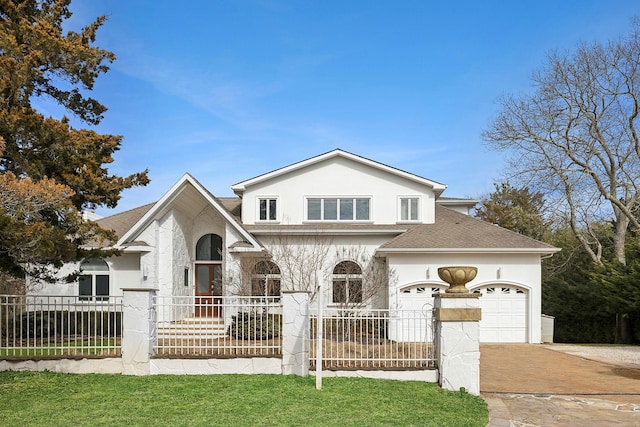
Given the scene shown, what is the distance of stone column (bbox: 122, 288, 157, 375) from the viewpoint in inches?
423

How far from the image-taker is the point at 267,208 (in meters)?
21.8

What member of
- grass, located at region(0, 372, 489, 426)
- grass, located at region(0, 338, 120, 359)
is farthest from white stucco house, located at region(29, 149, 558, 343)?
grass, located at region(0, 372, 489, 426)

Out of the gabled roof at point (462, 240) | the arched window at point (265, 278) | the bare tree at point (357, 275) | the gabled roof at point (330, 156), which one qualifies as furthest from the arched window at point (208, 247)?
the gabled roof at point (462, 240)

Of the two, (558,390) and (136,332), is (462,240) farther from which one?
(136,332)

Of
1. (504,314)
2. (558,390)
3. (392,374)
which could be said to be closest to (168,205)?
(392,374)

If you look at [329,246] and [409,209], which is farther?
[409,209]

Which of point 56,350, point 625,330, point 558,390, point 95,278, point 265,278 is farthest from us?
point 625,330

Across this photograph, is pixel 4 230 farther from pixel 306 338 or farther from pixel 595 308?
pixel 595 308

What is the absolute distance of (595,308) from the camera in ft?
88.2

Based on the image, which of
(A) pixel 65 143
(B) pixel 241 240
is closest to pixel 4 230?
(A) pixel 65 143

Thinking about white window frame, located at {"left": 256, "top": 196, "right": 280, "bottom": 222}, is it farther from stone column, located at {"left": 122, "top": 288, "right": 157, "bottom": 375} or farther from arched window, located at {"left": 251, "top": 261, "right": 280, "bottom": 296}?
A: stone column, located at {"left": 122, "top": 288, "right": 157, "bottom": 375}

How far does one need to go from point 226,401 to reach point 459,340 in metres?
4.30

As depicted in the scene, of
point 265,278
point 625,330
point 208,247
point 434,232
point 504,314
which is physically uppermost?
point 434,232

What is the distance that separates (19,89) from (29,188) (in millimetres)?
3027
